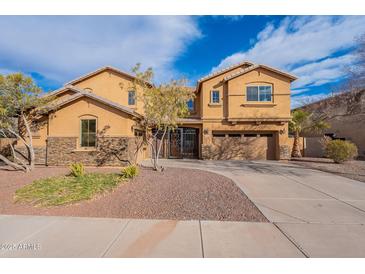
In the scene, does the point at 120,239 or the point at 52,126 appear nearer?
the point at 120,239

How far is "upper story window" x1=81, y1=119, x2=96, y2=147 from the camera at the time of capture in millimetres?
12156

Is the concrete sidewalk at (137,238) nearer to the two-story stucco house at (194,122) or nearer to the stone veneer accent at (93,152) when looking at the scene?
the stone veneer accent at (93,152)

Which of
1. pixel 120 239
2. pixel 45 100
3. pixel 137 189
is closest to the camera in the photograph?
pixel 120 239

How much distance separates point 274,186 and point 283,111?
978 cm

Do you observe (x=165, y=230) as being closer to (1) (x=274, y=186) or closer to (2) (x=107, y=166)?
(1) (x=274, y=186)

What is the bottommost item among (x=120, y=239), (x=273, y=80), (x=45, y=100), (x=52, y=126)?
(x=120, y=239)

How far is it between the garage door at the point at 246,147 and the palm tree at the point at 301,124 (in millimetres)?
2594

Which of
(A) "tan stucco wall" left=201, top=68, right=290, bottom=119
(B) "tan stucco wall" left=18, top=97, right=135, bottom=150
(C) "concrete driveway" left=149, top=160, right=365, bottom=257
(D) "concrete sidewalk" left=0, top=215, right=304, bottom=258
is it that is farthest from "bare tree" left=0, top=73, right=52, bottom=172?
(A) "tan stucco wall" left=201, top=68, right=290, bottom=119

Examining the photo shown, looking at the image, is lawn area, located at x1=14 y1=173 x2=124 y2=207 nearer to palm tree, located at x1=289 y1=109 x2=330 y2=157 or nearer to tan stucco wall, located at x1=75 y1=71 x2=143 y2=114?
tan stucco wall, located at x1=75 y1=71 x2=143 y2=114

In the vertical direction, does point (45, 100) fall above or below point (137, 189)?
above

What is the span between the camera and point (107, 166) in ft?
39.0

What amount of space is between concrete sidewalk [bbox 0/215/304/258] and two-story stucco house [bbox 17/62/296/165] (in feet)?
25.0

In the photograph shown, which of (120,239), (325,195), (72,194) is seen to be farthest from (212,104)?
(120,239)

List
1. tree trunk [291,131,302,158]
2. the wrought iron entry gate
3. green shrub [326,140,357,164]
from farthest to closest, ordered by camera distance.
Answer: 1. the wrought iron entry gate
2. tree trunk [291,131,302,158]
3. green shrub [326,140,357,164]
